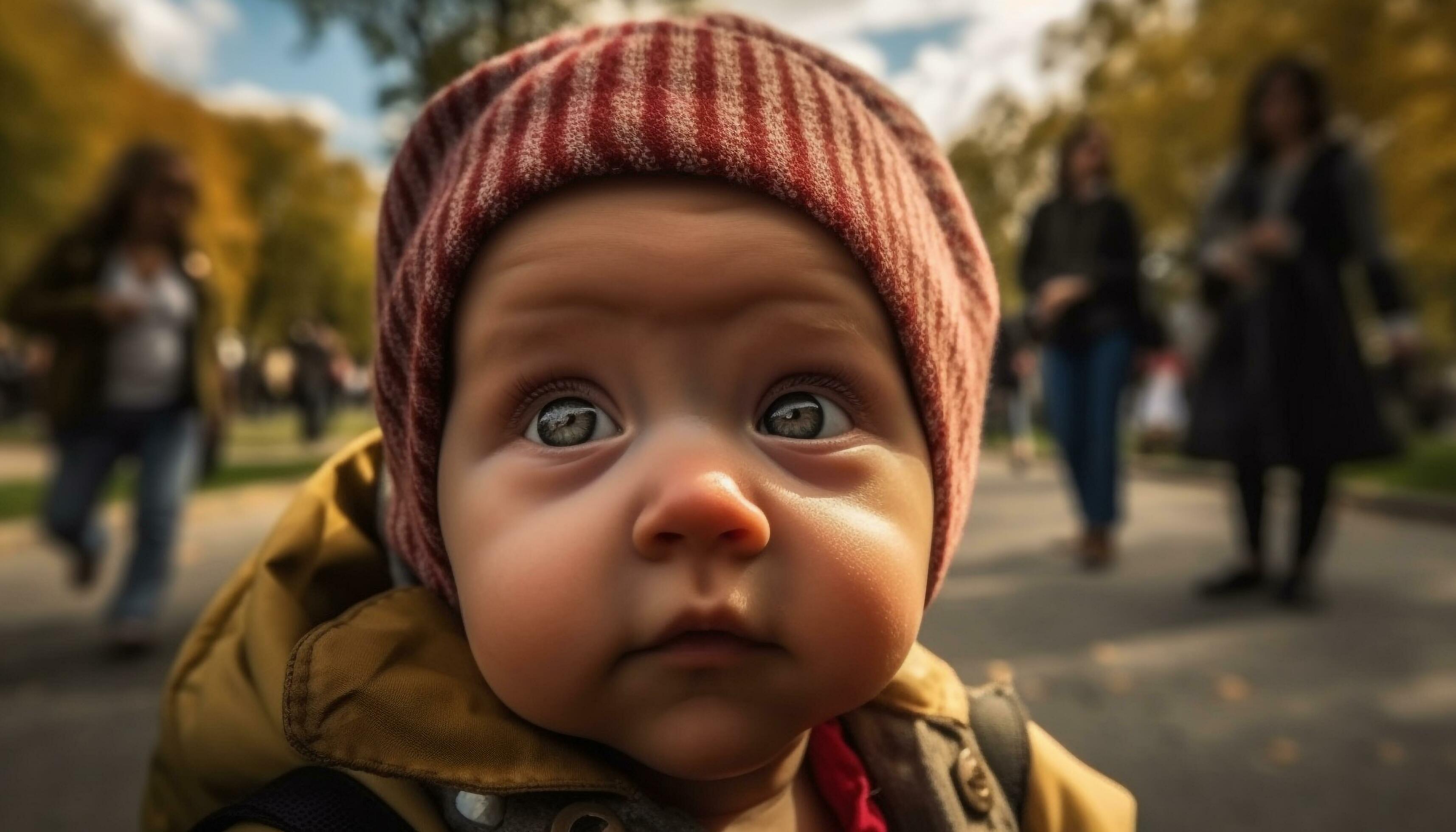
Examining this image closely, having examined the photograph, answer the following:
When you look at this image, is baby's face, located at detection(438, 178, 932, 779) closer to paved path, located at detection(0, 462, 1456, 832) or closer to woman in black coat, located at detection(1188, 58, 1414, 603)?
paved path, located at detection(0, 462, 1456, 832)

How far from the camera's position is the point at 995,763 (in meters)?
1.32

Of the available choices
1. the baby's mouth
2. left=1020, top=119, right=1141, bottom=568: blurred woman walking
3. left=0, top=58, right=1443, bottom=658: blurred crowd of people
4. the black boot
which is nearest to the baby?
the baby's mouth

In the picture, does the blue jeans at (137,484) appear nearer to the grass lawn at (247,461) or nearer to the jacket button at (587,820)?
the grass lawn at (247,461)

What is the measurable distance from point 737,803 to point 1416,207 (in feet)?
43.6

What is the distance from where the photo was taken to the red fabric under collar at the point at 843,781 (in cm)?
121

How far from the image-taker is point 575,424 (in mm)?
1011

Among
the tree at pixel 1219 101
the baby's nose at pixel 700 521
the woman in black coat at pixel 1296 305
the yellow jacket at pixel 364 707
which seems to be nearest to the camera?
the baby's nose at pixel 700 521

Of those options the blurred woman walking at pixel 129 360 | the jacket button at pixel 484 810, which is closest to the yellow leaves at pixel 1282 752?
the jacket button at pixel 484 810

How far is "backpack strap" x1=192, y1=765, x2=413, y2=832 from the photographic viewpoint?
94cm

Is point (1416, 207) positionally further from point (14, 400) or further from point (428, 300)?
point (14, 400)

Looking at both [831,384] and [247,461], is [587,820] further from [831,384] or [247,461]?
[247,461]

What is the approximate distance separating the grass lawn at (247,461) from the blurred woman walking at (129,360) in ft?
2.15

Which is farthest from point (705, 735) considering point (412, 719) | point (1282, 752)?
point (1282, 752)

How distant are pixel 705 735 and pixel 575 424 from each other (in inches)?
13.0
